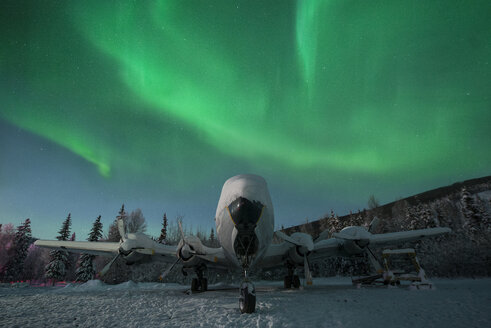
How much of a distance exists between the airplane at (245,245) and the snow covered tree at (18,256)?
35.6 metres

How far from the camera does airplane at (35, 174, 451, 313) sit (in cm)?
707

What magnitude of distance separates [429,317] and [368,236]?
7975mm

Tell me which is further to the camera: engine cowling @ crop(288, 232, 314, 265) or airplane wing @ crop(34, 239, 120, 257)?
airplane wing @ crop(34, 239, 120, 257)

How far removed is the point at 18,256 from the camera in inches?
1486

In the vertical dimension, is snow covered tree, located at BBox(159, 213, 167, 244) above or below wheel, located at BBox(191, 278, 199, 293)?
above

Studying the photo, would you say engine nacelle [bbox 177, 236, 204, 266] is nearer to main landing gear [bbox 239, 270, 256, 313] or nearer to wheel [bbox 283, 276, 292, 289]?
main landing gear [bbox 239, 270, 256, 313]

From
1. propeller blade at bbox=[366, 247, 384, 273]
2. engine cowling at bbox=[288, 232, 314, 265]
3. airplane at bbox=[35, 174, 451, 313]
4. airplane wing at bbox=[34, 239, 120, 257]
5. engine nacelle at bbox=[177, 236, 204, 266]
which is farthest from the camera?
airplane wing at bbox=[34, 239, 120, 257]

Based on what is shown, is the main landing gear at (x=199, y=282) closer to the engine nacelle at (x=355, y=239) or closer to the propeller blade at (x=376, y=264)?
the engine nacelle at (x=355, y=239)

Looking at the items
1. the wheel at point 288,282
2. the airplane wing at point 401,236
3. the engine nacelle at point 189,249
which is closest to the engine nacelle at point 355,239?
the airplane wing at point 401,236

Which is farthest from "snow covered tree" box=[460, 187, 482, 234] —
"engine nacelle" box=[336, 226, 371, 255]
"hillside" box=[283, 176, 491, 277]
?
"engine nacelle" box=[336, 226, 371, 255]

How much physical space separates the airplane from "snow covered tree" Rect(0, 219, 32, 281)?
3560 centimetres

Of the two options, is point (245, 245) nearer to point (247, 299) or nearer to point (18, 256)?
point (247, 299)

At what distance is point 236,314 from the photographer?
6.29 meters

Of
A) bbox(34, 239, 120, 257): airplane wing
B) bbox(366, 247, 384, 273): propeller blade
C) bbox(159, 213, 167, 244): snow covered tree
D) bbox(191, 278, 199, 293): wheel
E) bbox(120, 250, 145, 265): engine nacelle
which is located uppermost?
bbox(159, 213, 167, 244): snow covered tree
